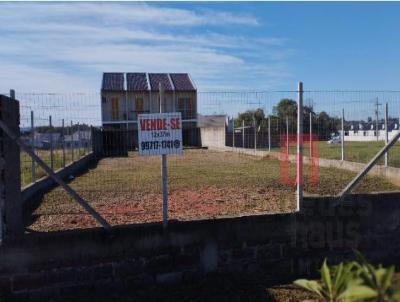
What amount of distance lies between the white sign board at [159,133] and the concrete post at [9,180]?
142cm

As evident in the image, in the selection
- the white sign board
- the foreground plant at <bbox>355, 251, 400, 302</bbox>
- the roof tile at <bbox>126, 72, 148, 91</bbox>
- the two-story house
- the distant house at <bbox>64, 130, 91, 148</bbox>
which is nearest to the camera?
the foreground plant at <bbox>355, 251, 400, 302</bbox>

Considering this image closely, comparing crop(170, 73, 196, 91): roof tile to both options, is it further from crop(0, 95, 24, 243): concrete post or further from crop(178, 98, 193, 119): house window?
crop(0, 95, 24, 243): concrete post

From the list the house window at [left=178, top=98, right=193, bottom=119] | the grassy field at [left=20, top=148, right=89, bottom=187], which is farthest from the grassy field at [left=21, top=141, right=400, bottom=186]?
the house window at [left=178, top=98, right=193, bottom=119]

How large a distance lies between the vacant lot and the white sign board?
101 centimetres

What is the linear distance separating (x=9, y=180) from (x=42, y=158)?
6.31 meters

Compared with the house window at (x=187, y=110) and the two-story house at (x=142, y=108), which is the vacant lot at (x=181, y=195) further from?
the house window at (x=187, y=110)

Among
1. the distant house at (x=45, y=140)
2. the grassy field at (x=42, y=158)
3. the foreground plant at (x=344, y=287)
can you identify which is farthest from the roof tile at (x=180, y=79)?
the foreground plant at (x=344, y=287)

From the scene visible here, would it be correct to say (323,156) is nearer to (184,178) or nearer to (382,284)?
(184,178)

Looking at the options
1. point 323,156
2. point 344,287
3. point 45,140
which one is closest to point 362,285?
point 344,287

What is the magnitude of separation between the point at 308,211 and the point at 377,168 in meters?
7.30

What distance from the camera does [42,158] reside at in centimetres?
1085

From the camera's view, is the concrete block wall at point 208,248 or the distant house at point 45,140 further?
the distant house at point 45,140

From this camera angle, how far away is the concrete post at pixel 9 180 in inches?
186

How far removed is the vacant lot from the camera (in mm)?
7242
